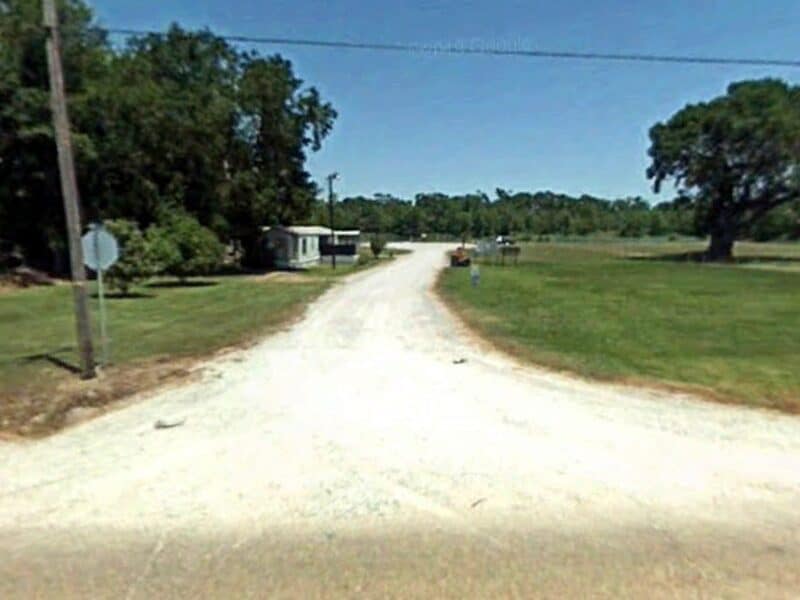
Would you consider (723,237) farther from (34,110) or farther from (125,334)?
(125,334)

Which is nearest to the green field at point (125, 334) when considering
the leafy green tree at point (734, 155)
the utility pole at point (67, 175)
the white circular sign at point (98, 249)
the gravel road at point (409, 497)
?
the utility pole at point (67, 175)

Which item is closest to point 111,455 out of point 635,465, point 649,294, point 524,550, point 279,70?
point 524,550

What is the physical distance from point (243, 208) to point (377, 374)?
104 feet

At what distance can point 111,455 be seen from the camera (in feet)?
19.9

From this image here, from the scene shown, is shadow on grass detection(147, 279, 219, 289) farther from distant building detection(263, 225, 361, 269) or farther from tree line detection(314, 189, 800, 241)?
tree line detection(314, 189, 800, 241)

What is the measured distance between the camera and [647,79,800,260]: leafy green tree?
2185 inches

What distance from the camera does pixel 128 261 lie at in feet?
76.0

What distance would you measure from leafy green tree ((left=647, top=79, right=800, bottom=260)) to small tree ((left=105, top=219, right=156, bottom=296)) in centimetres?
5020

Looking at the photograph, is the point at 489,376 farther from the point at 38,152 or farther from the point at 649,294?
the point at 38,152

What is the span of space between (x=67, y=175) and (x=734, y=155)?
197 feet

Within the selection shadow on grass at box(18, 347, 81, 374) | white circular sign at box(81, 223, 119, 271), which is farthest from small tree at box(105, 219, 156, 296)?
white circular sign at box(81, 223, 119, 271)

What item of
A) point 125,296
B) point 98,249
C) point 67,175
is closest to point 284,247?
point 125,296

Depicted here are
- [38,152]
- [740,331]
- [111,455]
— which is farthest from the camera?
[38,152]

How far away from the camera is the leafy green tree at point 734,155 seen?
55500 mm
